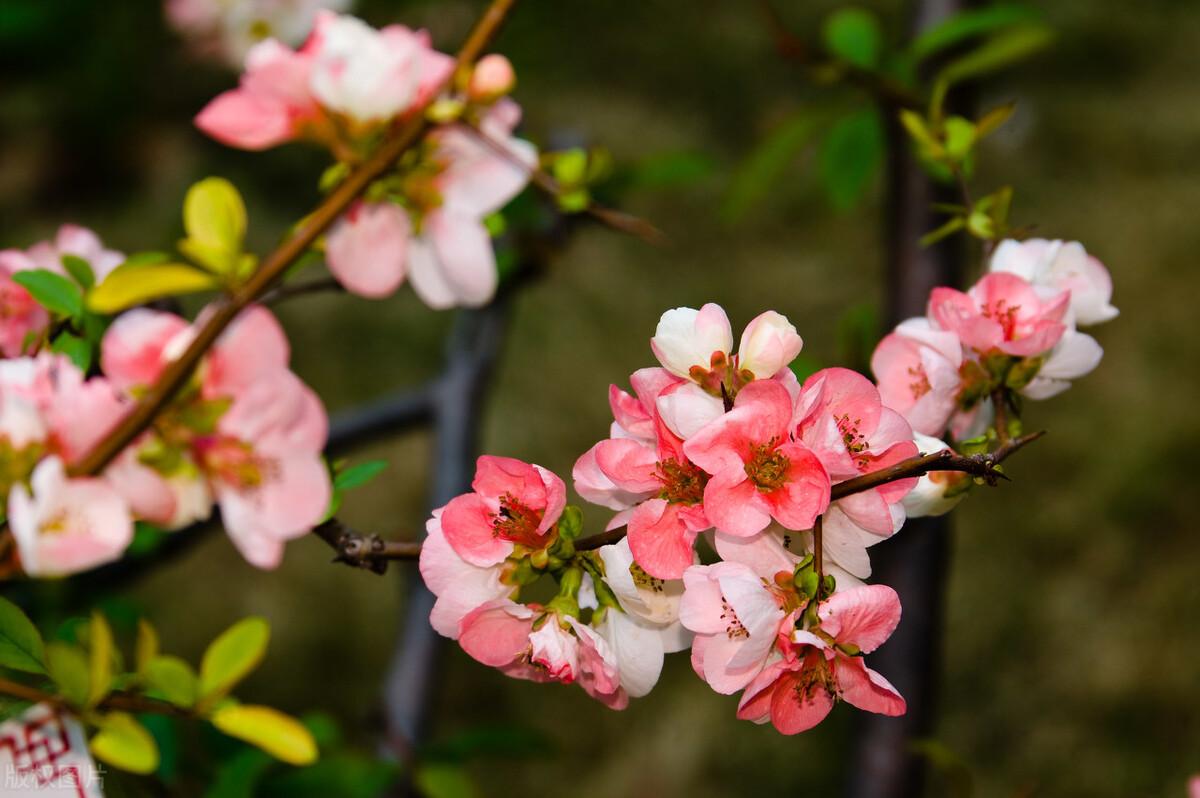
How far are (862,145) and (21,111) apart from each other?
148 cm

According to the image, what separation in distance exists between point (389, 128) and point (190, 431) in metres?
0.11

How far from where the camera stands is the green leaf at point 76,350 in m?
0.34

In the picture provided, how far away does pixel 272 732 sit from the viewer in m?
0.27

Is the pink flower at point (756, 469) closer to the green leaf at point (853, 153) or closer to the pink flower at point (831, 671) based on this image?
the pink flower at point (831, 671)

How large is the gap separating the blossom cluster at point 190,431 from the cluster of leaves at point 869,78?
36 centimetres

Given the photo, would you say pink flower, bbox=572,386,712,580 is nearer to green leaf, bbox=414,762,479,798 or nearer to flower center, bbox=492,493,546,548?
flower center, bbox=492,493,546,548

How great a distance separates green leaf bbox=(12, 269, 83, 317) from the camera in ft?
1.11

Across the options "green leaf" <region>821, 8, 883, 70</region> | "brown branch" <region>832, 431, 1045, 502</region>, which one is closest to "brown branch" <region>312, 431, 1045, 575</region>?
"brown branch" <region>832, 431, 1045, 502</region>

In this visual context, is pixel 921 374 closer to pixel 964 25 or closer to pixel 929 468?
pixel 929 468

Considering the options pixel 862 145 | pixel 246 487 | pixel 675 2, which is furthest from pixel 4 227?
pixel 246 487

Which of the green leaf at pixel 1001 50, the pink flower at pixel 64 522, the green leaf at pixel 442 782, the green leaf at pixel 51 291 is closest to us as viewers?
the pink flower at pixel 64 522

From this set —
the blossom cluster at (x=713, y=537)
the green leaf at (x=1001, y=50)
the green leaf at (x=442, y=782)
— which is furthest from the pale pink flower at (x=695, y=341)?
the green leaf at (x=442, y=782)

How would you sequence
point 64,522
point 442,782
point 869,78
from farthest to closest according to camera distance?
point 442,782
point 869,78
point 64,522

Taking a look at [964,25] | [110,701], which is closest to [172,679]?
[110,701]
